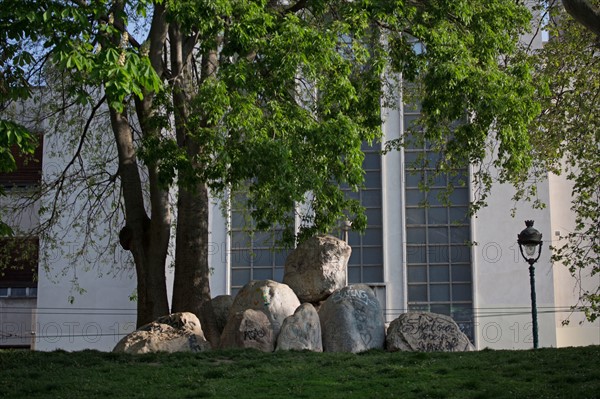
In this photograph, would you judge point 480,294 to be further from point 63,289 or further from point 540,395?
point 540,395

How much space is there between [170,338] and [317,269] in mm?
3035

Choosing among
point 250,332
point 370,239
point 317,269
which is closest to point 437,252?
point 370,239

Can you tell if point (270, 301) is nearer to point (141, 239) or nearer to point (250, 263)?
point (141, 239)

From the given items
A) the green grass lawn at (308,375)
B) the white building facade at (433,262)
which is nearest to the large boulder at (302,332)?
the green grass lawn at (308,375)

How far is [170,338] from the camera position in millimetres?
15312

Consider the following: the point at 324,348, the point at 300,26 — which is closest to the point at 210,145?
the point at 300,26

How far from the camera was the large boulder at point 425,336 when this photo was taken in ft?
50.1

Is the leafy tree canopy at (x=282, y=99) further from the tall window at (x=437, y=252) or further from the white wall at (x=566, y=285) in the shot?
the white wall at (x=566, y=285)

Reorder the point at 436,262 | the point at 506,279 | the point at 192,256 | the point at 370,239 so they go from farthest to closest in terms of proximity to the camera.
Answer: the point at 370,239 < the point at 436,262 < the point at 506,279 < the point at 192,256

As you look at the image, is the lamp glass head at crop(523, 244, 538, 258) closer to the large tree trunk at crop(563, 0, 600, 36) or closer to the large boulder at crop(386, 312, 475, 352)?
the large boulder at crop(386, 312, 475, 352)

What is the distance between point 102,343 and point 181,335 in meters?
16.8

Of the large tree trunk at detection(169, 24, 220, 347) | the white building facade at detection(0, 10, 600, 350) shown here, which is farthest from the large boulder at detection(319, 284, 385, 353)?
the white building facade at detection(0, 10, 600, 350)

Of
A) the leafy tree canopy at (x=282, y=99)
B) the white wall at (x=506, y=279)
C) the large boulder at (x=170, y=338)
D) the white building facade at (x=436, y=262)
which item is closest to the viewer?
the leafy tree canopy at (x=282, y=99)

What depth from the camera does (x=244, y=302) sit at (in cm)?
1620
